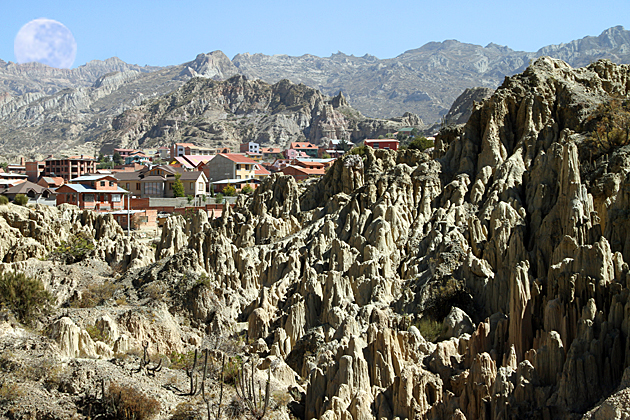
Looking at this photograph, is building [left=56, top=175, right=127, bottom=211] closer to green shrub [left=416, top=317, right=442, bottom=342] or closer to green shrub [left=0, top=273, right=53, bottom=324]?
green shrub [left=0, top=273, right=53, bottom=324]

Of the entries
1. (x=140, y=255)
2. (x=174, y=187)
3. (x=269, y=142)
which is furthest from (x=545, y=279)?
(x=269, y=142)

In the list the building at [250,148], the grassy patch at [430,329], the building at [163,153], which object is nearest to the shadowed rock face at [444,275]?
the grassy patch at [430,329]

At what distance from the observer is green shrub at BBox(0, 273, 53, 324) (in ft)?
90.5

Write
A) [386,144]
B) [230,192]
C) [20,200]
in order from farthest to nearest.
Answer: [386,144]
[230,192]
[20,200]

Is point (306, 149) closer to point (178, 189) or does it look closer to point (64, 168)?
point (64, 168)

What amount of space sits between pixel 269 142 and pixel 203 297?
6105 inches

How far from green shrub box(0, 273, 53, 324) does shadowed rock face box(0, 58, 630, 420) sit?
294 cm

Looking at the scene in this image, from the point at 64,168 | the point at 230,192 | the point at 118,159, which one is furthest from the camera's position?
the point at 118,159

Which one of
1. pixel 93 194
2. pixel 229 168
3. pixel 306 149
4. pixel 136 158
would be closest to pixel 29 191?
pixel 93 194

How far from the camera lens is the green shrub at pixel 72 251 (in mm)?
44969

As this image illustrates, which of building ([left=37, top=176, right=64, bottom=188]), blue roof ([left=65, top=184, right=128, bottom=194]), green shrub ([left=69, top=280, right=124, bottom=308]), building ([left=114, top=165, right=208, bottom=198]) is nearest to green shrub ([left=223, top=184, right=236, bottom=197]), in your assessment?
building ([left=114, top=165, right=208, bottom=198])

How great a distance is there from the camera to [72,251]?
151ft

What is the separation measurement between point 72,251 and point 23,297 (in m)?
18.4

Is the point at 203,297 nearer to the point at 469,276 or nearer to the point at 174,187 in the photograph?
the point at 469,276
